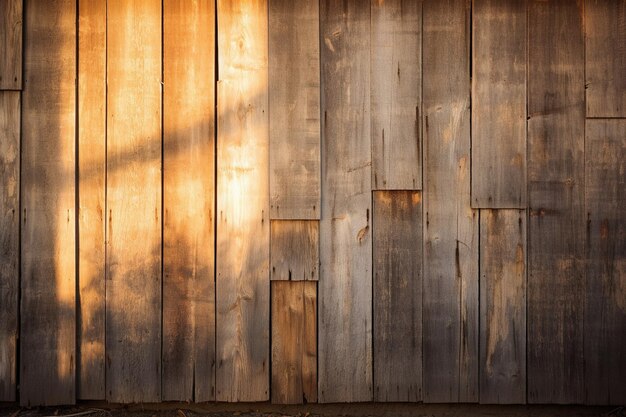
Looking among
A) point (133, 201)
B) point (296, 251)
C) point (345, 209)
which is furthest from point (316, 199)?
point (133, 201)

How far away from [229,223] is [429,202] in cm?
107

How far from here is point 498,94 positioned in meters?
3.13

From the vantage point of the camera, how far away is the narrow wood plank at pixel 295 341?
313 cm

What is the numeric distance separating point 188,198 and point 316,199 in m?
0.68

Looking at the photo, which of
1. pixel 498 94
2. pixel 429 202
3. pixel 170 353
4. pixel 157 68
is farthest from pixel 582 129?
pixel 170 353

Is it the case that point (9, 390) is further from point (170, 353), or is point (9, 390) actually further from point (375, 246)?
point (375, 246)

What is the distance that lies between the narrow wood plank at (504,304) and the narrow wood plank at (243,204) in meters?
1.16

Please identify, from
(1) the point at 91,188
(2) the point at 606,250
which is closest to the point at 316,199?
(1) the point at 91,188

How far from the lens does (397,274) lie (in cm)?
313

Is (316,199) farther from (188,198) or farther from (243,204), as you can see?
(188,198)

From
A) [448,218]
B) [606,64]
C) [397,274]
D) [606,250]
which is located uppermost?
[606,64]

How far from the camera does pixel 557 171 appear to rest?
3.13 metres

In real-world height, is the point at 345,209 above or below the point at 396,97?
below

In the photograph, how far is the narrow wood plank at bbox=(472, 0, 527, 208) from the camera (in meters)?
3.12
